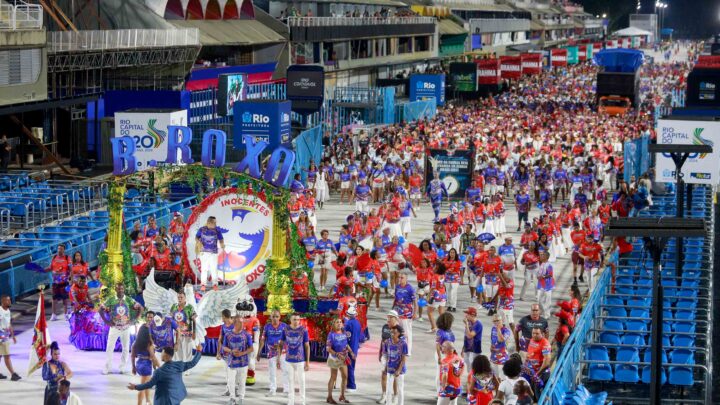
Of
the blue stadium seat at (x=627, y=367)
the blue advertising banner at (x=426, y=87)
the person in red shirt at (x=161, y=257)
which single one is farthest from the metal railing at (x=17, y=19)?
the blue advertising banner at (x=426, y=87)

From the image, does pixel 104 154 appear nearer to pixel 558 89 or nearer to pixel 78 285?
pixel 78 285

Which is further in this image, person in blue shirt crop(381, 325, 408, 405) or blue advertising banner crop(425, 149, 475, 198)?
blue advertising banner crop(425, 149, 475, 198)

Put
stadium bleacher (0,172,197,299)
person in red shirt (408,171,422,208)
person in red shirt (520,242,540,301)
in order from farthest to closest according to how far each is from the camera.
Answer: person in red shirt (408,171,422,208), stadium bleacher (0,172,197,299), person in red shirt (520,242,540,301)

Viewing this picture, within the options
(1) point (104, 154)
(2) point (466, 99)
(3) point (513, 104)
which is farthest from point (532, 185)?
(2) point (466, 99)

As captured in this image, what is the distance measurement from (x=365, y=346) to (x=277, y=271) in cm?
222

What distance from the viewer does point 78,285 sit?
77.0 ft

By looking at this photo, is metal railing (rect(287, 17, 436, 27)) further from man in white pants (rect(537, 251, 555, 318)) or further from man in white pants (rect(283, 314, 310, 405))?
man in white pants (rect(283, 314, 310, 405))

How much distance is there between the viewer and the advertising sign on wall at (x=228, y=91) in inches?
1868

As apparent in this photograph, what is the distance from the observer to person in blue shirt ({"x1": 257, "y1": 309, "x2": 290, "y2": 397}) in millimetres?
19156

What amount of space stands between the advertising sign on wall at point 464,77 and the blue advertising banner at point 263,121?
4167 centimetres

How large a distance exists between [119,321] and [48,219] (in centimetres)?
1439

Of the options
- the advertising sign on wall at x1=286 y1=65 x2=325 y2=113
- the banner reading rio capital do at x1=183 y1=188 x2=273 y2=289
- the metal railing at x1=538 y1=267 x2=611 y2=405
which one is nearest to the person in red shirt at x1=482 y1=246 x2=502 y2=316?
the metal railing at x1=538 y1=267 x2=611 y2=405

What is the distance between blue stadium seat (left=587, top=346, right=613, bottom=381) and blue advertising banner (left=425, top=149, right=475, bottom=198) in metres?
19.8

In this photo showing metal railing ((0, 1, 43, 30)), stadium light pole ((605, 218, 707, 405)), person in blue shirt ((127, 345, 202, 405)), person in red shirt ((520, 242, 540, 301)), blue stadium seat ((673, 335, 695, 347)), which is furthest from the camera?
metal railing ((0, 1, 43, 30))
